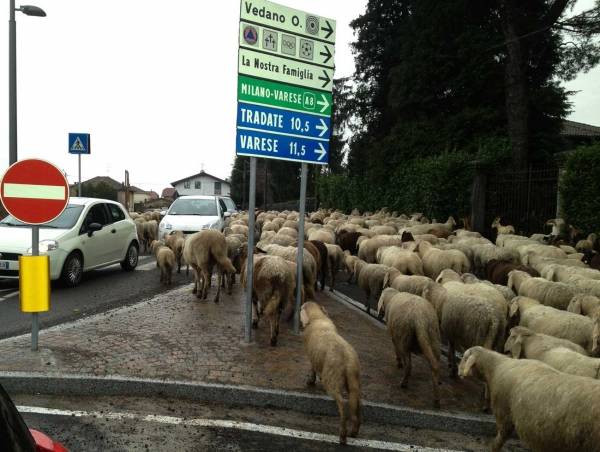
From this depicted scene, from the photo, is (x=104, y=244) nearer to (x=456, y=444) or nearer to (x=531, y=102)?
(x=456, y=444)

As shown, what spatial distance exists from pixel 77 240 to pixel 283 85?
657cm

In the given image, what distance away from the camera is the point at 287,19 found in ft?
22.1

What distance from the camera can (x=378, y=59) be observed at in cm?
3180

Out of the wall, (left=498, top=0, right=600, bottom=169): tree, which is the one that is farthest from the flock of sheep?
the wall

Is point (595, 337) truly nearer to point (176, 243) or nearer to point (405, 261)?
point (405, 261)

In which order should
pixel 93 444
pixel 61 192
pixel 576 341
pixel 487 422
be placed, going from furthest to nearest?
pixel 61 192, pixel 576 341, pixel 487 422, pixel 93 444

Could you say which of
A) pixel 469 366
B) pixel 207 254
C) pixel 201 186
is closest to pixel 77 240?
pixel 207 254

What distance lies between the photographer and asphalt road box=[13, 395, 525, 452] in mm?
4117

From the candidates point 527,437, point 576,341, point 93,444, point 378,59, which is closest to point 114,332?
point 93,444

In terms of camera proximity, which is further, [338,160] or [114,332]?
[338,160]

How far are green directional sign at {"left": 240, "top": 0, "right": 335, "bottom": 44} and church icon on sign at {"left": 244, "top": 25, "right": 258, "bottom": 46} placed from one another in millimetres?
90

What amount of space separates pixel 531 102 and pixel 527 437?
22.6m

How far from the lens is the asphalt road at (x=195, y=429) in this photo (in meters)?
4.12

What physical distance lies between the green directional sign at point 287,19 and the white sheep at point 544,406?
4.95 metres
